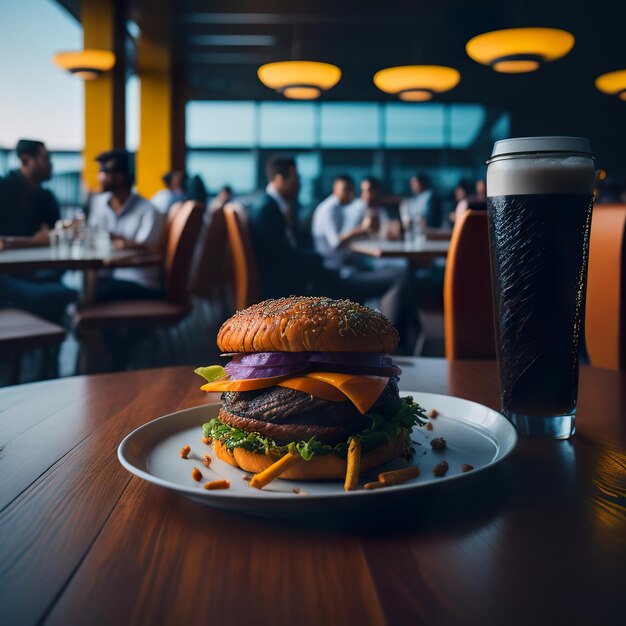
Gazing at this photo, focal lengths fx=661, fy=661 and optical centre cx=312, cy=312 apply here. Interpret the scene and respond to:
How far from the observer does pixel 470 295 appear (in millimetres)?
1890

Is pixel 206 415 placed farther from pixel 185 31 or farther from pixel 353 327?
pixel 185 31

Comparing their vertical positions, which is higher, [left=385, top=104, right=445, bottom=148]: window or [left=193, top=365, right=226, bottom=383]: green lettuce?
[left=385, top=104, right=445, bottom=148]: window

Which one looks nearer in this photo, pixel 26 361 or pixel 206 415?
pixel 206 415

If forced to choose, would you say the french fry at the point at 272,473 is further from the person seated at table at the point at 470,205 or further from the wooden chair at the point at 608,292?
the wooden chair at the point at 608,292

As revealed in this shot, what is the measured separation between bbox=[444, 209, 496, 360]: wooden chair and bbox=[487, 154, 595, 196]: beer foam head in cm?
116

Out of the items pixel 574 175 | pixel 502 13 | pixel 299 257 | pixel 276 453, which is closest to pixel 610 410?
pixel 574 175

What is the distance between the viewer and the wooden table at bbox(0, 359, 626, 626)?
376mm

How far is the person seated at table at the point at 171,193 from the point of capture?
767 centimetres

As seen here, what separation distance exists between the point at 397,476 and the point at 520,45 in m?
5.57

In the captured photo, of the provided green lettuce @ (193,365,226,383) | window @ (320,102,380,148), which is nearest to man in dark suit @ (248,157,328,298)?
green lettuce @ (193,365,226,383)

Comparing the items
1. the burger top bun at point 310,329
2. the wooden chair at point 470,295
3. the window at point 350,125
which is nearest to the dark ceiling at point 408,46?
the window at point 350,125

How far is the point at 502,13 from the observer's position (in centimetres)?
888

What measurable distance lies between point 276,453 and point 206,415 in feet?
0.68

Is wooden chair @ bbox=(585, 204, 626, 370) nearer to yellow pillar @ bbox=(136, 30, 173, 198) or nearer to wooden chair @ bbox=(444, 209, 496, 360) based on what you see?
wooden chair @ bbox=(444, 209, 496, 360)
